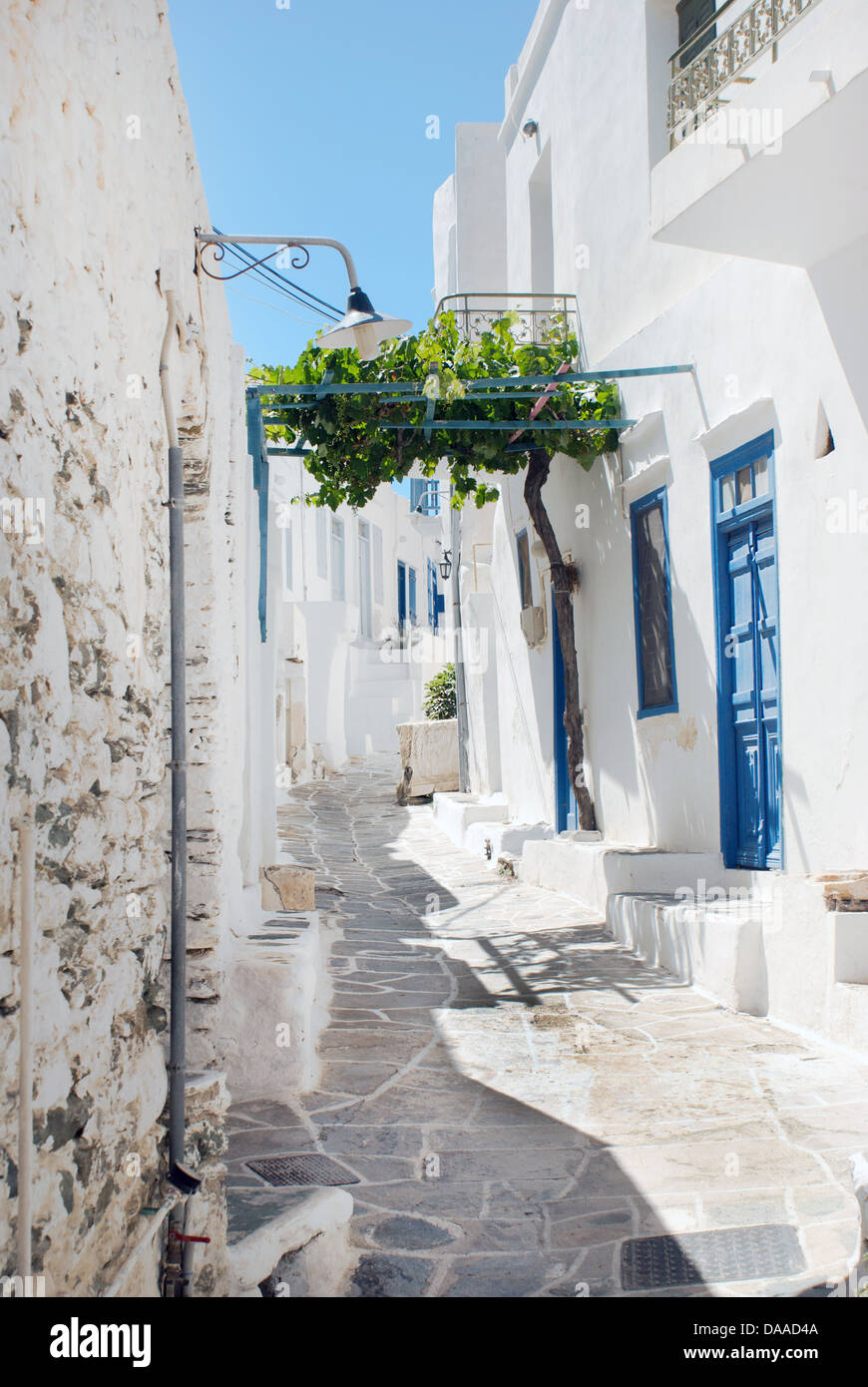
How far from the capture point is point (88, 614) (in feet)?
7.91

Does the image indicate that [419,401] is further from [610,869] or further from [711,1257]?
[711,1257]

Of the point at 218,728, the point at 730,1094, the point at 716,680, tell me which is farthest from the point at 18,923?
the point at 716,680

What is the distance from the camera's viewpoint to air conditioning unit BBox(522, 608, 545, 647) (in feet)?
36.6

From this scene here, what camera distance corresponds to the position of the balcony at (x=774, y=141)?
4770mm

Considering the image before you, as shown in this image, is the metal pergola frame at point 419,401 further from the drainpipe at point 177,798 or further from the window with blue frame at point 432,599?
the window with blue frame at point 432,599

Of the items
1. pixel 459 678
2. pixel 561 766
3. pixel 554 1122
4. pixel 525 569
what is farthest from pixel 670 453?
pixel 459 678

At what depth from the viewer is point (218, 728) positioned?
464 cm

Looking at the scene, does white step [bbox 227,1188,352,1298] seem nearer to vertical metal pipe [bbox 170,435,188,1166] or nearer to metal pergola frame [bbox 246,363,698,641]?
vertical metal pipe [bbox 170,435,188,1166]

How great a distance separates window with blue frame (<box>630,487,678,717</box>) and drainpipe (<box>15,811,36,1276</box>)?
6.54 m

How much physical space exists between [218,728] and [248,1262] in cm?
217

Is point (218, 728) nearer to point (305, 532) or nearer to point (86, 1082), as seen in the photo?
point (86, 1082)

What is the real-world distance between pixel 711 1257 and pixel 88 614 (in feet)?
7.91

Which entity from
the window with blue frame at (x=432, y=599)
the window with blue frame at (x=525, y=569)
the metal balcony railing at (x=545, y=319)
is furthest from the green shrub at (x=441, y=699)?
the window with blue frame at (x=432, y=599)
